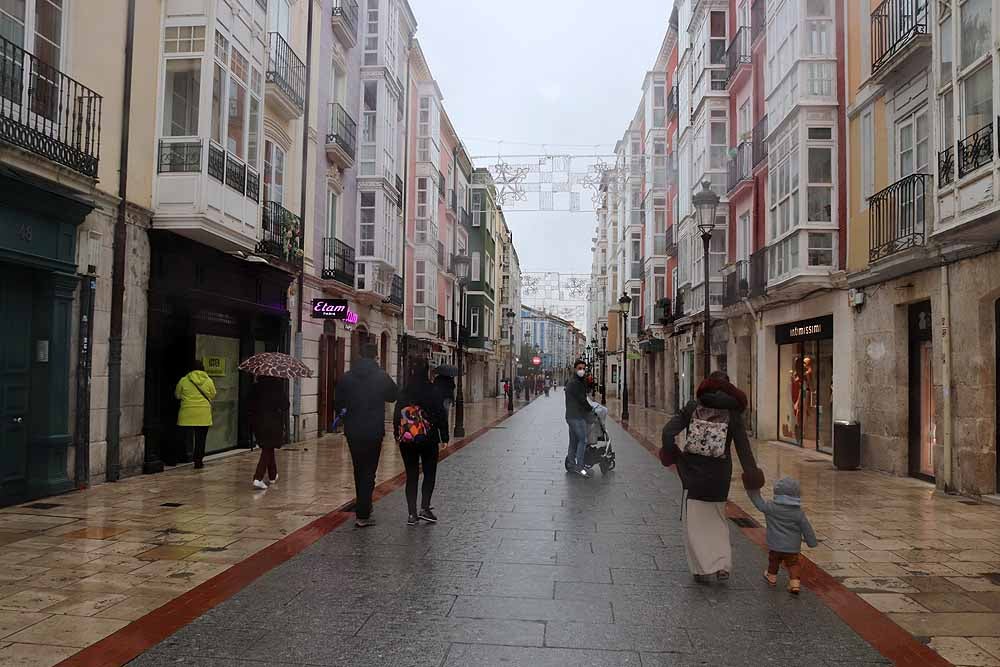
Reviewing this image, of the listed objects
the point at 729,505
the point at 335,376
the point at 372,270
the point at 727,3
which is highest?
the point at 727,3

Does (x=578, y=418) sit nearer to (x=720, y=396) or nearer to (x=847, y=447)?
(x=847, y=447)

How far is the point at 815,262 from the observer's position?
1578 centimetres

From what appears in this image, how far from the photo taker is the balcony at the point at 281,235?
50.4 ft

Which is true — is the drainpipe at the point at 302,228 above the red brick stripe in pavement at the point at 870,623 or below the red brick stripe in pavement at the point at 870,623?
above

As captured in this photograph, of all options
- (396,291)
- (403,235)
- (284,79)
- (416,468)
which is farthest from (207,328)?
(403,235)

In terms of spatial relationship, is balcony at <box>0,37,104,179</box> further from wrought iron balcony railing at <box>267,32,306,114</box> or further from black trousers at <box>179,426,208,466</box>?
wrought iron balcony railing at <box>267,32,306,114</box>

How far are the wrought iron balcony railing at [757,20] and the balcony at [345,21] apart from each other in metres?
11.0

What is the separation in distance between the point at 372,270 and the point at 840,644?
1935 cm

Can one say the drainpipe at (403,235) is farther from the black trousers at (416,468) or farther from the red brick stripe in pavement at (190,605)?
the red brick stripe in pavement at (190,605)

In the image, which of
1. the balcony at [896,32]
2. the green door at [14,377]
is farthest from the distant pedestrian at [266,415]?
the balcony at [896,32]

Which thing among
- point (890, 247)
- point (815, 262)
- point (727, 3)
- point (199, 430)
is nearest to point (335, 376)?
point (199, 430)

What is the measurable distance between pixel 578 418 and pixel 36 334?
7.62m

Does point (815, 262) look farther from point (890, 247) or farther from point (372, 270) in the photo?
point (372, 270)

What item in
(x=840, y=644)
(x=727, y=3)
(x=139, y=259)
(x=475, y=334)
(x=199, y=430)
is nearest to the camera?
(x=840, y=644)
